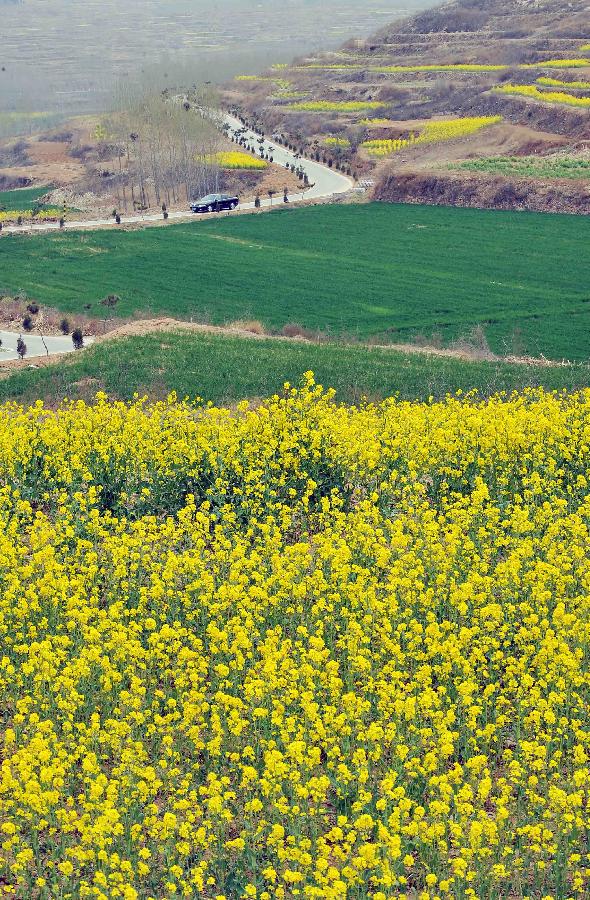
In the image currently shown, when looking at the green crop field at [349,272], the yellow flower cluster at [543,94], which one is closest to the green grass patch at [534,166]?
the green crop field at [349,272]

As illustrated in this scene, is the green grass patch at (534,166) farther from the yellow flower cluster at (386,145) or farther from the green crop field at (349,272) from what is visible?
the yellow flower cluster at (386,145)

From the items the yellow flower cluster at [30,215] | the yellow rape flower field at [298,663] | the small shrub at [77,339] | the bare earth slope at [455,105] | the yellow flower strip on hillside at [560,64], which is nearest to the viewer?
the yellow rape flower field at [298,663]

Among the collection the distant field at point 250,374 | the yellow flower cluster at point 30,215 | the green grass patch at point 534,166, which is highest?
the distant field at point 250,374

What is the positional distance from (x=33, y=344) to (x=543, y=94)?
202 ft

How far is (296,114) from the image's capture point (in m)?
115

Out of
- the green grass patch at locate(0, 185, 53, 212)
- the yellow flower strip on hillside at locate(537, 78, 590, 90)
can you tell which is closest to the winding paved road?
the green grass patch at locate(0, 185, 53, 212)

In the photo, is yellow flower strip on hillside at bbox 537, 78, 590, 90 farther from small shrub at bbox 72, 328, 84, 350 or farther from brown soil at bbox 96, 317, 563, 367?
small shrub at bbox 72, 328, 84, 350

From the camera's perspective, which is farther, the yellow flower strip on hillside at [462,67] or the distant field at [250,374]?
the yellow flower strip on hillside at [462,67]

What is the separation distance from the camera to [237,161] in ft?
305

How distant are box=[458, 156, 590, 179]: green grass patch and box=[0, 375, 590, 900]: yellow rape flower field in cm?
5060

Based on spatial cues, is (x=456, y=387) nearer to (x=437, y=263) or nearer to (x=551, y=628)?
(x=551, y=628)

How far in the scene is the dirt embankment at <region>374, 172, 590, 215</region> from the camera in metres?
68.6

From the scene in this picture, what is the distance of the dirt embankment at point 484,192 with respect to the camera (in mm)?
68625

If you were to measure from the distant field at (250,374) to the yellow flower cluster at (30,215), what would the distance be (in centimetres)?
4780
